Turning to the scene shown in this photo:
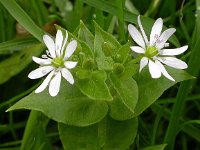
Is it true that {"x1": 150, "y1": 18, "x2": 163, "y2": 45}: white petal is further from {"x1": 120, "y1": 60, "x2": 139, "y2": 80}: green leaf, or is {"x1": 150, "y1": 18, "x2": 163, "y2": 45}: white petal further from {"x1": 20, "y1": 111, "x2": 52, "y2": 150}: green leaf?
{"x1": 20, "y1": 111, "x2": 52, "y2": 150}: green leaf

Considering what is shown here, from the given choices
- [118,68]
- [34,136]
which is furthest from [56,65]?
[34,136]

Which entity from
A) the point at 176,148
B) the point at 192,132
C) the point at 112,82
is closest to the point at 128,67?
the point at 112,82

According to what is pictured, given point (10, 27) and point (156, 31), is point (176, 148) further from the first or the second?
point (10, 27)

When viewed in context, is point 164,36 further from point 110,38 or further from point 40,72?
point 40,72

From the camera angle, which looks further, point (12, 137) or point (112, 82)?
point (12, 137)

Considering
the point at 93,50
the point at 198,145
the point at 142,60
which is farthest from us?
the point at 198,145

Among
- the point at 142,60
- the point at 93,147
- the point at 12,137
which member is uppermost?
the point at 142,60

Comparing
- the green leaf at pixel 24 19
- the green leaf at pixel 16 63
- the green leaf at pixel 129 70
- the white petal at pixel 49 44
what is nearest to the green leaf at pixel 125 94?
the green leaf at pixel 129 70
